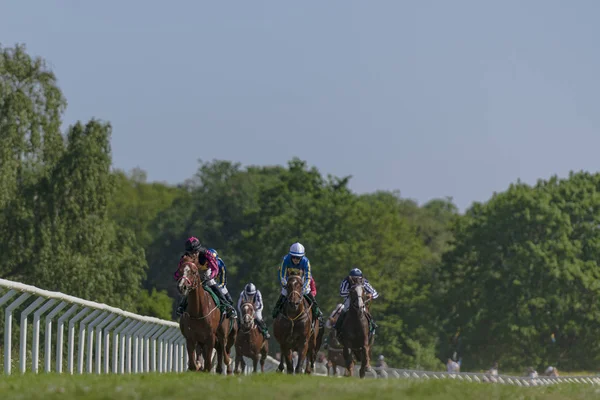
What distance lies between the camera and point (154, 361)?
3162cm

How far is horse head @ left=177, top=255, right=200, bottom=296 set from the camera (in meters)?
22.1

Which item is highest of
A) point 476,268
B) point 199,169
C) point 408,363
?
point 199,169

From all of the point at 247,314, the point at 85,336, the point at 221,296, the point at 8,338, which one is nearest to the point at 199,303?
the point at 221,296

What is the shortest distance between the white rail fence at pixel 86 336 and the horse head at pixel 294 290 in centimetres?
303

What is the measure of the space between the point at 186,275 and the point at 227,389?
23.2ft

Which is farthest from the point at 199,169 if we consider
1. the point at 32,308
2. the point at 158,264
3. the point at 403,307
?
the point at 32,308

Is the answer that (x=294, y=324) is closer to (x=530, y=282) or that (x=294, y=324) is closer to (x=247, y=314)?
(x=247, y=314)

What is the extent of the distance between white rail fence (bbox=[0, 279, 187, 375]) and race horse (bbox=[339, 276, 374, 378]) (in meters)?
4.07

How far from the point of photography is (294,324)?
2647 centimetres

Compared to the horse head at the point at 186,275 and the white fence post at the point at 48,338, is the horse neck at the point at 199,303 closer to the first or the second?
the horse head at the point at 186,275

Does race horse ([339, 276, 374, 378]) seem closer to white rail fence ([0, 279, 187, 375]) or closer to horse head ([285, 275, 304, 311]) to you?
horse head ([285, 275, 304, 311])

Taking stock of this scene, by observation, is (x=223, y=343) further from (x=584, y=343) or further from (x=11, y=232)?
(x=584, y=343)

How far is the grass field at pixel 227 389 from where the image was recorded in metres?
14.4

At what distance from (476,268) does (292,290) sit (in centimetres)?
6218
